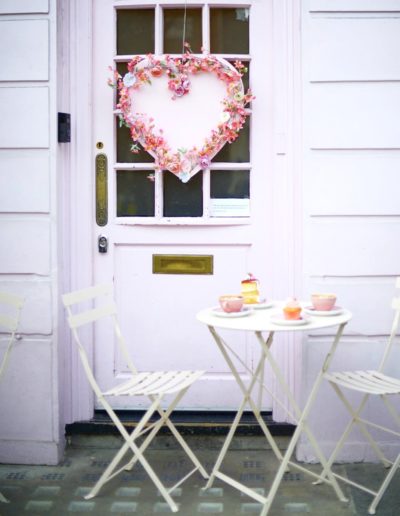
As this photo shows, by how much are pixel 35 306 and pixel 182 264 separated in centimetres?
94

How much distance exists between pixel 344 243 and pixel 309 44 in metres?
1.18

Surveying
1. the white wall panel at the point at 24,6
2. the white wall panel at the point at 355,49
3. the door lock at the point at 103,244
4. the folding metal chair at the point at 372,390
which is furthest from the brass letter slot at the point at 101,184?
the folding metal chair at the point at 372,390

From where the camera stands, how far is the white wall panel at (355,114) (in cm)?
371

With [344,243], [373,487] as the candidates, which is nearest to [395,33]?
[344,243]

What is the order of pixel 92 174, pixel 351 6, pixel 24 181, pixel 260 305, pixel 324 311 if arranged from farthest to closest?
pixel 92 174, pixel 24 181, pixel 351 6, pixel 260 305, pixel 324 311

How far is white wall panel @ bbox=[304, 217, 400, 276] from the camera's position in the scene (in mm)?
3752

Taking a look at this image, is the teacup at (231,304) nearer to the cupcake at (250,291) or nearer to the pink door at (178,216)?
the cupcake at (250,291)

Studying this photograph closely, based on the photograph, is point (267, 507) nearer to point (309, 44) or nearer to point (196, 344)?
point (196, 344)

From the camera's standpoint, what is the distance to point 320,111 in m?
3.72

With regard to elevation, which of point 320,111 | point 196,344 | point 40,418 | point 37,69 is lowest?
point 40,418

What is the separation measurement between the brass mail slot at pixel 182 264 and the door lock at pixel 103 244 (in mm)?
316

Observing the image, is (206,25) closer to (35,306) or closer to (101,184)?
(101,184)

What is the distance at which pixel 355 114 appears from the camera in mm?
3721

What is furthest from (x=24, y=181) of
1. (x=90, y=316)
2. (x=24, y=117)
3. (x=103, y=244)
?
(x=90, y=316)
